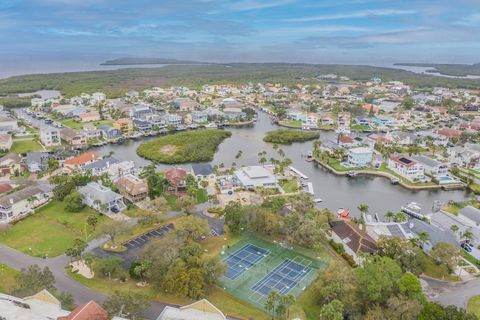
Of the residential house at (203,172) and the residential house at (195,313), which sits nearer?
the residential house at (195,313)

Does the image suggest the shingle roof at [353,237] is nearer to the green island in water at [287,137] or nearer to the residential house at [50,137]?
the green island in water at [287,137]

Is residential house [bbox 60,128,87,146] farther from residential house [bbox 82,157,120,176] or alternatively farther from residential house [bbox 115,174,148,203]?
residential house [bbox 115,174,148,203]

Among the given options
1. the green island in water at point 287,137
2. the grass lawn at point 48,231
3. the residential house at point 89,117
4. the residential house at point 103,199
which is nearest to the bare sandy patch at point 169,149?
the green island in water at point 287,137

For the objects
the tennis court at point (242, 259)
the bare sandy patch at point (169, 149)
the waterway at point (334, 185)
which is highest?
the bare sandy patch at point (169, 149)

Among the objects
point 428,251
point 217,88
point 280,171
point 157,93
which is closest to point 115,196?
point 280,171

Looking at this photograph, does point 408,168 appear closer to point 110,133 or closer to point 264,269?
point 264,269

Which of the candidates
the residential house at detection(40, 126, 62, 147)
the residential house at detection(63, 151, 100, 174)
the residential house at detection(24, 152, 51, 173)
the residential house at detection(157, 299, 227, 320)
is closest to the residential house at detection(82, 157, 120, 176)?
the residential house at detection(63, 151, 100, 174)
